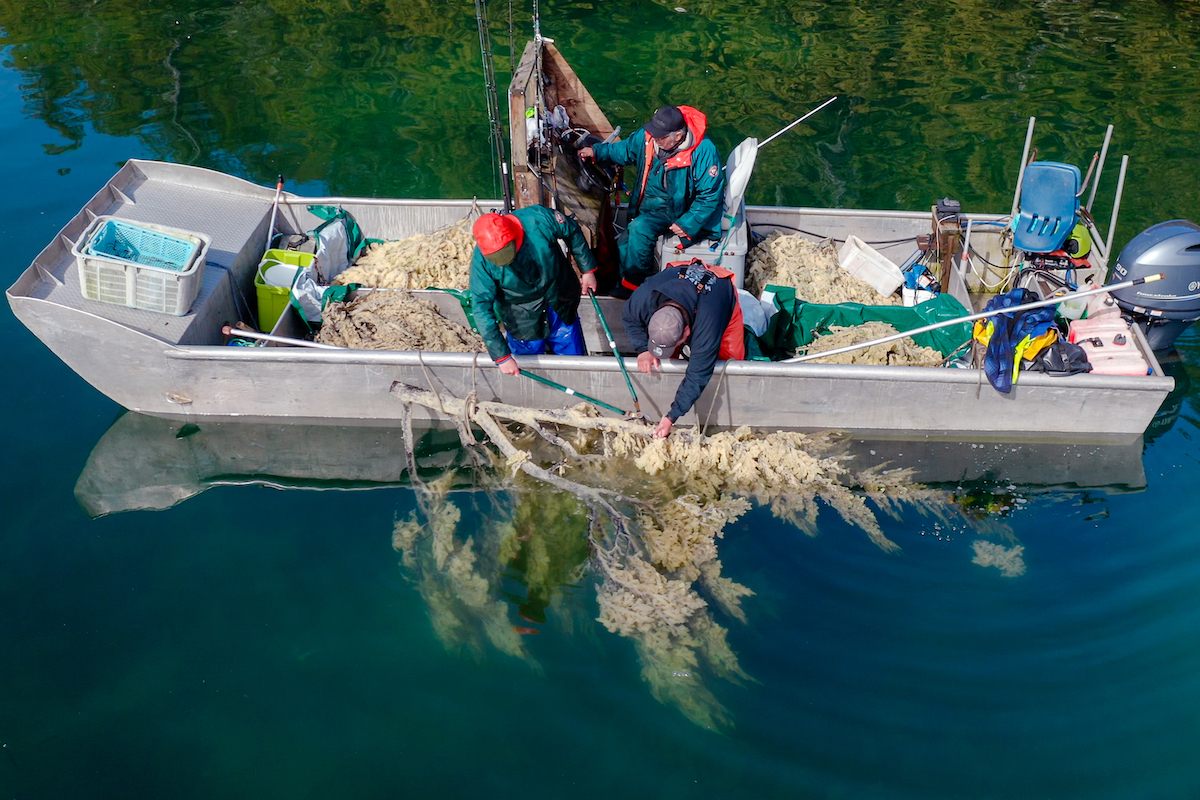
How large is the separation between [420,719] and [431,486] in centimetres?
179

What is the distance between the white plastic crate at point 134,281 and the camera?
604 centimetres

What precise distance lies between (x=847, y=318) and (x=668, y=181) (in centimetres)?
→ 164

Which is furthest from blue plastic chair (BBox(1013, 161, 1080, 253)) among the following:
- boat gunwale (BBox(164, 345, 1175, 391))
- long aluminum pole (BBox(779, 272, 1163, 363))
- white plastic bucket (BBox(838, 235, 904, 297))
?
boat gunwale (BBox(164, 345, 1175, 391))

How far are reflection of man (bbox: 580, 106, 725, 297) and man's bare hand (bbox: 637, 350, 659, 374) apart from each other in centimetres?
123

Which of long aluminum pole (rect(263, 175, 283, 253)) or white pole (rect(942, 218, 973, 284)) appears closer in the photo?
white pole (rect(942, 218, 973, 284))

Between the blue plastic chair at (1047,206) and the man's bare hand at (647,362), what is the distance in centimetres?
298

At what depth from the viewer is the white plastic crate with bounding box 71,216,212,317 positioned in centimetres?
604

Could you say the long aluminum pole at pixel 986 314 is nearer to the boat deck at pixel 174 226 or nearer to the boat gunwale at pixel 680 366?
the boat gunwale at pixel 680 366

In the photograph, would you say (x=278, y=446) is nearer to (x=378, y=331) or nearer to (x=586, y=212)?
(x=378, y=331)

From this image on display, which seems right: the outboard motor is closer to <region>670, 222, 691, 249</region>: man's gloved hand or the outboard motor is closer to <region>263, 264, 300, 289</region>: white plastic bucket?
<region>670, 222, 691, 249</region>: man's gloved hand

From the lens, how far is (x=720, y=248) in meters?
6.82

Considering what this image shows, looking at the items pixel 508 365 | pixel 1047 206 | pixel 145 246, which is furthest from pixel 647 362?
pixel 145 246

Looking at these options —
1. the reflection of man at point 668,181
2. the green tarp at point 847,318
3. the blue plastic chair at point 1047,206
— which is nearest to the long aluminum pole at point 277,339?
the reflection of man at point 668,181

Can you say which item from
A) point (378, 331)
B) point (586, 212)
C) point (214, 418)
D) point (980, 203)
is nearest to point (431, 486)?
point (378, 331)
